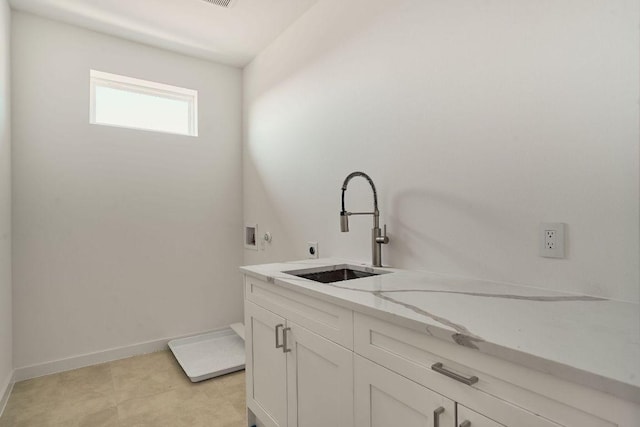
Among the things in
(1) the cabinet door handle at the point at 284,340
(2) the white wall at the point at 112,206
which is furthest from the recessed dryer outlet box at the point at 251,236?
(1) the cabinet door handle at the point at 284,340

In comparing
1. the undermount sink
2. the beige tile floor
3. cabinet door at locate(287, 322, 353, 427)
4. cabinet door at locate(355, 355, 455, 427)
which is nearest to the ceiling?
the undermount sink

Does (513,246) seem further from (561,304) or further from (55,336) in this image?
(55,336)

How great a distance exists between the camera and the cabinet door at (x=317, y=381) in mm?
1150

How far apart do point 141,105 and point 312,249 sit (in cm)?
190

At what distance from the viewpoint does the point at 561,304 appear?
1.01 meters

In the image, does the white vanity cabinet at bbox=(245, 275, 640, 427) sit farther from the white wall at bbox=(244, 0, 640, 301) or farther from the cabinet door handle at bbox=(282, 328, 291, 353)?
the white wall at bbox=(244, 0, 640, 301)

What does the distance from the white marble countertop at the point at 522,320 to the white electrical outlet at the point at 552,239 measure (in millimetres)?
130

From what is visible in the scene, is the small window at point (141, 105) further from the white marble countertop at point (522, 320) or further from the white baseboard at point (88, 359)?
the white marble countertop at point (522, 320)

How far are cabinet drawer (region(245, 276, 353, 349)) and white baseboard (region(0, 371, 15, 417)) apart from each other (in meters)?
1.63

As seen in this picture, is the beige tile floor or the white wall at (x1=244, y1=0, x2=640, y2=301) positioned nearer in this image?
the white wall at (x1=244, y1=0, x2=640, y2=301)

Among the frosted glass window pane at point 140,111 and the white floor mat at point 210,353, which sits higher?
the frosted glass window pane at point 140,111

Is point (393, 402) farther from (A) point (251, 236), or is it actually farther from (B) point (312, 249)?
(A) point (251, 236)

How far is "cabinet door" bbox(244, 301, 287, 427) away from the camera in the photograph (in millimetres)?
1502

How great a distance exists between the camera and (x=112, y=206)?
8.77 ft
